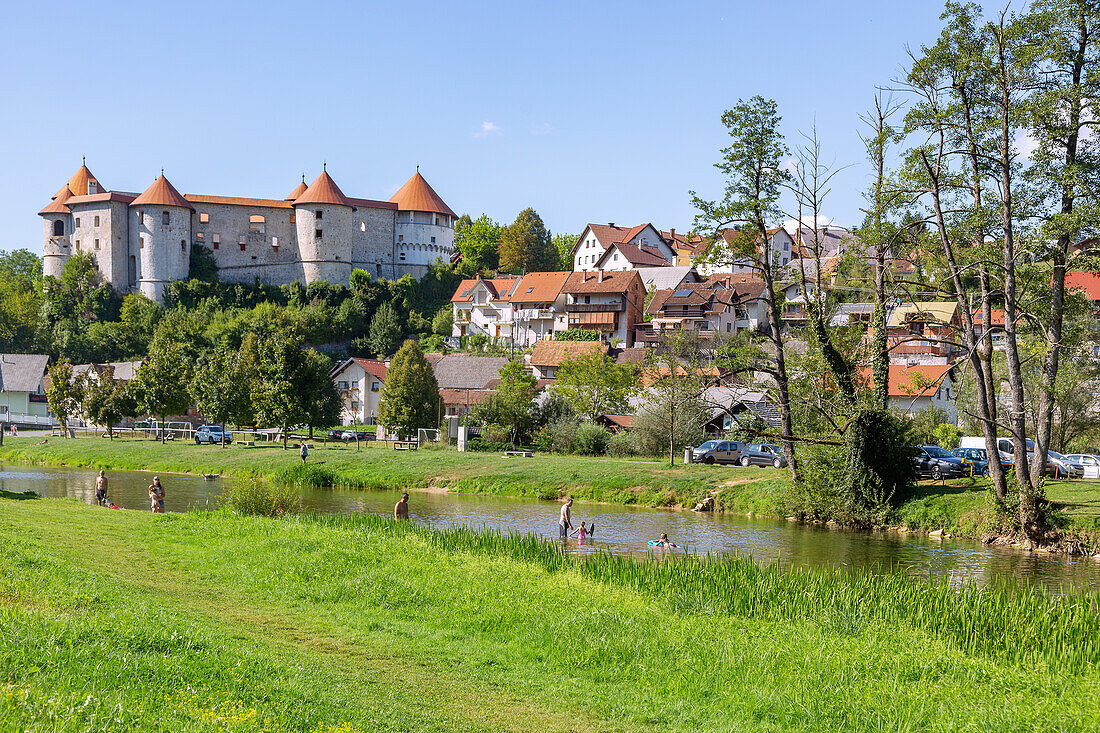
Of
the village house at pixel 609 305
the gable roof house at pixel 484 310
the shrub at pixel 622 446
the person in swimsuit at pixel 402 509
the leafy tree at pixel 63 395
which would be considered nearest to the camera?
the person in swimsuit at pixel 402 509

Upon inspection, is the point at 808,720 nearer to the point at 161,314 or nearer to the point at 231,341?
the point at 231,341

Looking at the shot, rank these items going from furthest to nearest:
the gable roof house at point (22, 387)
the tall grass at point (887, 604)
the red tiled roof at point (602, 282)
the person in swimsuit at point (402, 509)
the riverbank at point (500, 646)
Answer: the red tiled roof at point (602, 282) < the gable roof house at point (22, 387) < the person in swimsuit at point (402, 509) < the tall grass at point (887, 604) < the riverbank at point (500, 646)

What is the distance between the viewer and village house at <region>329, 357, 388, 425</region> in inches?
3073

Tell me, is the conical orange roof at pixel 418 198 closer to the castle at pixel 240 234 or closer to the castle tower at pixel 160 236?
the castle at pixel 240 234

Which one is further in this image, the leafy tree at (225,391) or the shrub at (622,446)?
the leafy tree at (225,391)

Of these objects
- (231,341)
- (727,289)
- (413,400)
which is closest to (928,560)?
(413,400)

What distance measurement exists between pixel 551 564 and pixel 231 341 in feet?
256

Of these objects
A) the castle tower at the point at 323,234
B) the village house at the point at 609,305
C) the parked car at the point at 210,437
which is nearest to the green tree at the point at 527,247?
the castle tower at the point at 323,234

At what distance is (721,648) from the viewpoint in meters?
11.5

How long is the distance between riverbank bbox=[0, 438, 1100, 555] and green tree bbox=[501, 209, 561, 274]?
233 ft

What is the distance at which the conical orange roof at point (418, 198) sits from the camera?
388ft

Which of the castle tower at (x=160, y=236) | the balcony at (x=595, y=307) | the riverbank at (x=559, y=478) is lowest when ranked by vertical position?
the riverbank at (x=559, y=478)

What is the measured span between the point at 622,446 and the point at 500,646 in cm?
3747

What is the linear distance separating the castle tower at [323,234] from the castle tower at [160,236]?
12.5m
